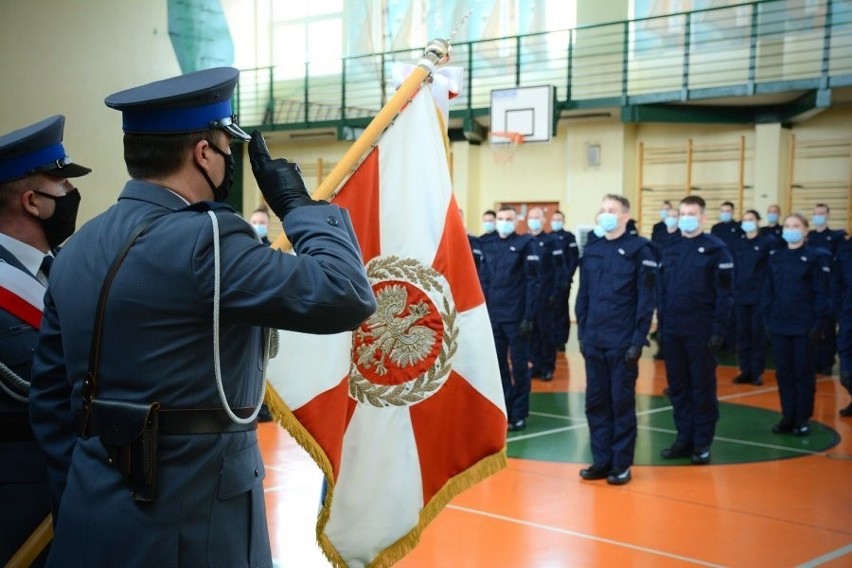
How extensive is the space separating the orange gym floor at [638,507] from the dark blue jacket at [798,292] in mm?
859

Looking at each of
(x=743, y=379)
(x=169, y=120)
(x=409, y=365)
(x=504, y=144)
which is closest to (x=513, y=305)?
(x=743, y=379)

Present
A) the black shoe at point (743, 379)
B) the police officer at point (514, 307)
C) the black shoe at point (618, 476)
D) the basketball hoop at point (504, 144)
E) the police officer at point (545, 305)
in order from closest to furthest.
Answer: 1. the black shoe at point (618, 476)
2. the police officer at point (514, 307)
3. the black shoe at point (743, 379)
4. the police officer at point (545, 305)
5. the basketball hoop at point (504, 144)

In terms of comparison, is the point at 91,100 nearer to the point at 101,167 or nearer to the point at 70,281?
the point at 101,167

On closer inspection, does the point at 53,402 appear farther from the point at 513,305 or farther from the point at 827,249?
the point at 827,249

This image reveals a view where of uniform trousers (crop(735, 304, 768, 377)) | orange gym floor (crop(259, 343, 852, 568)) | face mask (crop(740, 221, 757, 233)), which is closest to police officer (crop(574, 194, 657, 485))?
orange gym floor (crop(259, 343, 852, 568))

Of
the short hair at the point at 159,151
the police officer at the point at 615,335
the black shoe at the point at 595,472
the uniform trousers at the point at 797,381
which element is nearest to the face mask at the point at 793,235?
the uniform trousers at the point at 797,381

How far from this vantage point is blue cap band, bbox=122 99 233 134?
5.24 ft

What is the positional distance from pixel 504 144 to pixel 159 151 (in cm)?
1313

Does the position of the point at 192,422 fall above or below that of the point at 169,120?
below

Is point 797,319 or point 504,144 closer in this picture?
point 797,319

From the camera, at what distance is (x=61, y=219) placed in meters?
2.29

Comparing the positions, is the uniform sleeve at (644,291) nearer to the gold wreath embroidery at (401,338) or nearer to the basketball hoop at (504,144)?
the gold wreath embroidery at (401,338)

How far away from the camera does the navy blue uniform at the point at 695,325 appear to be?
594 centimetres

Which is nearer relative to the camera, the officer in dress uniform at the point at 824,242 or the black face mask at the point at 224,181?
the black face mask at the point at 224,181
